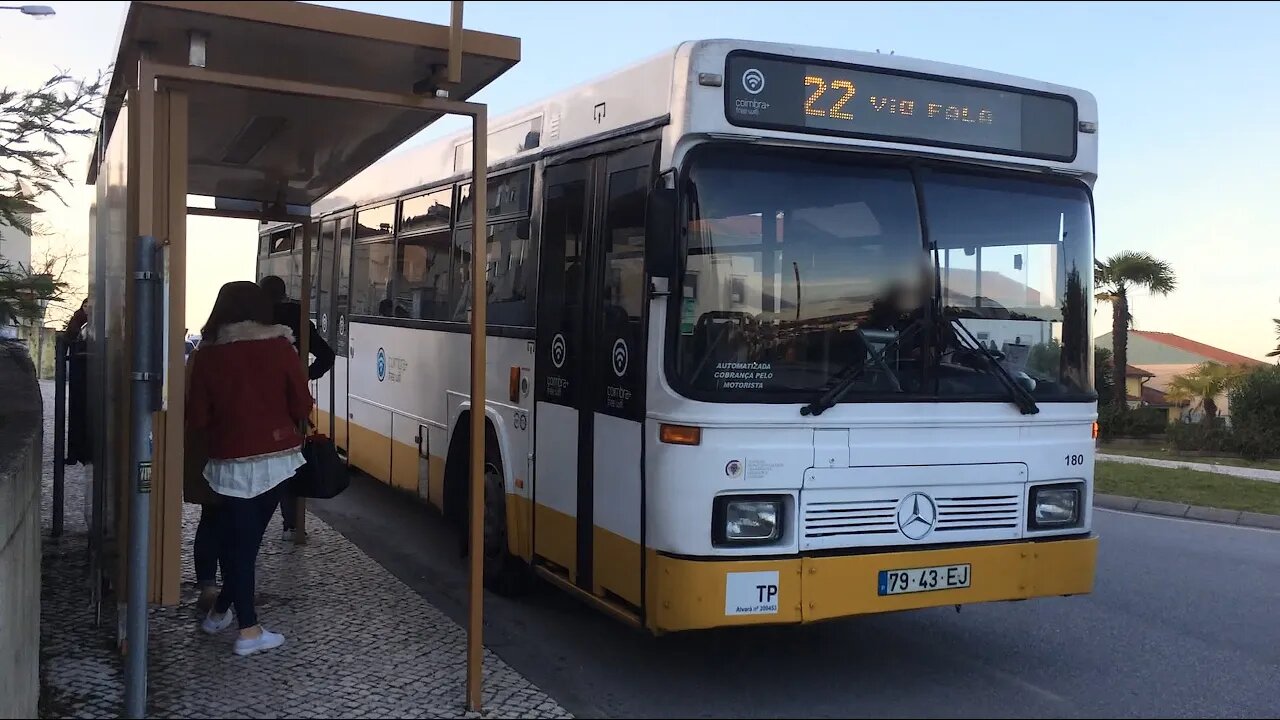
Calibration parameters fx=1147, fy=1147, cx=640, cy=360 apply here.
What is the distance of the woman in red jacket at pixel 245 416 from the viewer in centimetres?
573

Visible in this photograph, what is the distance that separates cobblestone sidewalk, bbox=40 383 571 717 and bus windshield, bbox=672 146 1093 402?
193 cm

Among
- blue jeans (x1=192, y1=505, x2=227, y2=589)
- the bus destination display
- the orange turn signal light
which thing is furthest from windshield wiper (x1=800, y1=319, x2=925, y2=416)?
blue jeans (x1=192, y1=505, x2=227, y2=589)

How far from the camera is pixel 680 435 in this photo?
17.1 feet

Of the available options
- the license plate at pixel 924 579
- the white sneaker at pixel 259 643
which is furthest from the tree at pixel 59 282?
the license plate at pixel 924 579

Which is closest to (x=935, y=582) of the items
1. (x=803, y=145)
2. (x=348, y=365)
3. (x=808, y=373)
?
(x=808, y=373)

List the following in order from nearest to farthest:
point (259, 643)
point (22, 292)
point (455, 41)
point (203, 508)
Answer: point (455, 41), point (22, 292), point (259, 643), point (203, 508)

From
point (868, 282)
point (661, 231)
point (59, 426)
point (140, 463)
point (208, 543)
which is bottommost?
point (208, 543)

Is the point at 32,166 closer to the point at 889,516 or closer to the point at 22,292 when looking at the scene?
the point at 22,292

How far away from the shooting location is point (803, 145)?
5.44 m

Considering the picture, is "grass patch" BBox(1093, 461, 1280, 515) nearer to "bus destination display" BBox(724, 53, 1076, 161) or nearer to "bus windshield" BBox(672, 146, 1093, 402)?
"bus windshield" BBox(672, 146, 1093, 402)

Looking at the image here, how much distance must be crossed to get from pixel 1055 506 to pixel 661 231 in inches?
100

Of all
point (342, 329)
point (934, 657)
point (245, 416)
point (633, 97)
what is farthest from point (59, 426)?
point (934, 657)

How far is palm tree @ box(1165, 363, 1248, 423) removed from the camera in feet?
98.8

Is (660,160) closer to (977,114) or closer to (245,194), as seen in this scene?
(977,114)
